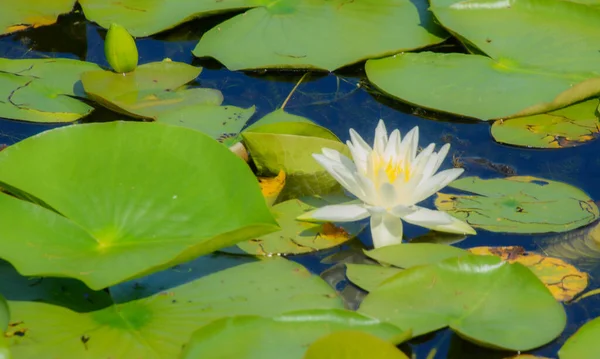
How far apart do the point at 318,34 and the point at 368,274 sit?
127 centimetres

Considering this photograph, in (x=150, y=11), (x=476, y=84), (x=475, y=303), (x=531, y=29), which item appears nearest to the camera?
(x=475, y=303)

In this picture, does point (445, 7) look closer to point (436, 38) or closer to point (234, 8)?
point (436, 38)

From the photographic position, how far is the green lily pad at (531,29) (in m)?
2.73

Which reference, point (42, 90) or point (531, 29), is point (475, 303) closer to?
point (531, 29)

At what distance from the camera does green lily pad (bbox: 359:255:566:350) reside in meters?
1.66

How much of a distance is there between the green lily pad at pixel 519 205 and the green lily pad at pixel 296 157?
1.08 feet

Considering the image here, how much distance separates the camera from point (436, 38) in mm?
2926

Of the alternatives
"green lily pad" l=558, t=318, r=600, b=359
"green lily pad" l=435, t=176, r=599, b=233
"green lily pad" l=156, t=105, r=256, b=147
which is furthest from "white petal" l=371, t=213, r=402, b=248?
"green lily pad" l=156, t=105, r=256, b=147

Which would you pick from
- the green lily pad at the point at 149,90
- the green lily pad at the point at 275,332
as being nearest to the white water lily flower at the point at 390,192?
the green lily pad at the point at 275,332

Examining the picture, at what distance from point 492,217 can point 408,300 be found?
47 cm

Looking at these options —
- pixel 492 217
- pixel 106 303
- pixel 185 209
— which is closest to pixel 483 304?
pixel 492 217

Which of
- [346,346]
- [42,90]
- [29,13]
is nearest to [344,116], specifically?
[42,90]

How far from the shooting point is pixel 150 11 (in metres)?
3.08

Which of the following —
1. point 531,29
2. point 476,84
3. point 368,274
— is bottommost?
point 368,274
